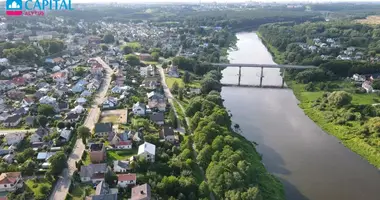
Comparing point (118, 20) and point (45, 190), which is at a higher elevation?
point (118, 20)

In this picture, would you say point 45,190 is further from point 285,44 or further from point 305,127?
point 285,44

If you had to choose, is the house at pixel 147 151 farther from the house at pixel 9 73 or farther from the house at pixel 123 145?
the house at pixel 9 73

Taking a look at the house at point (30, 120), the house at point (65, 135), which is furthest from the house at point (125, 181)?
the house at point (30, 120)

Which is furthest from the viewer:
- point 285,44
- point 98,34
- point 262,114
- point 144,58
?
point 98,34

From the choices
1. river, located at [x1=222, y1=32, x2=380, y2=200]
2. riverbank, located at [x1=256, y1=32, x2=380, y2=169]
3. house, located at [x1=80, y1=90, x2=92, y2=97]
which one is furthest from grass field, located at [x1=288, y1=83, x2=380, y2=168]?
house, located at [x1=80, y1=90, x2=92, y2=97]

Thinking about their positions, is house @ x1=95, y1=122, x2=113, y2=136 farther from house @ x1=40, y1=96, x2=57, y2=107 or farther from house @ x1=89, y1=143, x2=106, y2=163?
house @ x1=40, y1=96, x2=57, y2=107

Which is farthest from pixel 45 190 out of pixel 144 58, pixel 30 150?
pixel 144 58

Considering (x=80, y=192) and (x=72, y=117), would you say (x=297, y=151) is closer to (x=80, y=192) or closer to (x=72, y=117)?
(x=80, y=192)

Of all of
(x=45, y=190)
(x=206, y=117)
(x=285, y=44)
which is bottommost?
(x=45, y=190)
